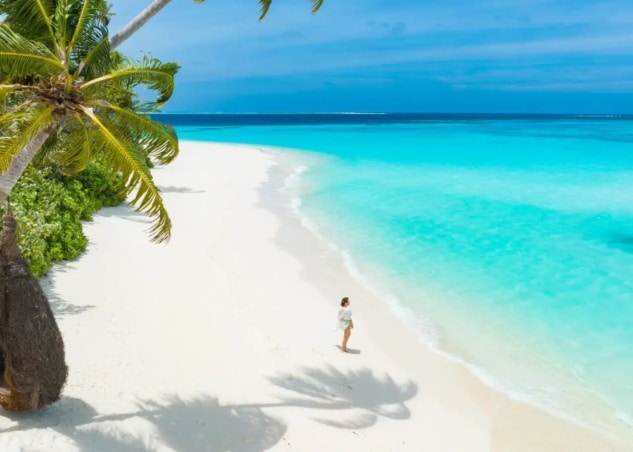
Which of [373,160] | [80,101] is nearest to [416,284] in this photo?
[80,101]

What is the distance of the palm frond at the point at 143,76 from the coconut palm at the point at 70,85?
14mm

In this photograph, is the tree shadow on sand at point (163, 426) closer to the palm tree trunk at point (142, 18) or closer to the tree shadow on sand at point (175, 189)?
the palm tree trunk at point (142, 18)

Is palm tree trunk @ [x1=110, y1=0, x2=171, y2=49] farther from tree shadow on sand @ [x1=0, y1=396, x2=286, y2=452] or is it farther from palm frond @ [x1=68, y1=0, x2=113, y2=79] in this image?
tree shadow on sand @ [x1=0, y1=396, x2=286, y2=452]

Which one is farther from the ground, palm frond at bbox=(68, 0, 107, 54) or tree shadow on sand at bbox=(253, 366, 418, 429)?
palm frond at bbox=(68, 0, 107, 54)

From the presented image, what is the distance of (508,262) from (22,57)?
16116 millimetres

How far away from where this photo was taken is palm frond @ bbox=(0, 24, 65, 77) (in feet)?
19.2

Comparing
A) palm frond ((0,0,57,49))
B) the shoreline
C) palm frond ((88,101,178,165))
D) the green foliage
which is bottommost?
the shoreline

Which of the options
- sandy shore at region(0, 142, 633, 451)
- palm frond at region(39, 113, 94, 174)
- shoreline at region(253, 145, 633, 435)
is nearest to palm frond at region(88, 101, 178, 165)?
palm frond at region(39, 113, 94, 174)

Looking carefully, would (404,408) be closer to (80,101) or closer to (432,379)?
(432,379)

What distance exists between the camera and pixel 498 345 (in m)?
12.3

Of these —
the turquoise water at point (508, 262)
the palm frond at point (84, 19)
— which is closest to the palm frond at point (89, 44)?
the palm frond at point (84, 19)

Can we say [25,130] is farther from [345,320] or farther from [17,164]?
[345,320]

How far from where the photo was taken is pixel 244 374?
32.1ft

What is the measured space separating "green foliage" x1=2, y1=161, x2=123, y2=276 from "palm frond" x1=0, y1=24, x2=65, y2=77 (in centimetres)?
386
